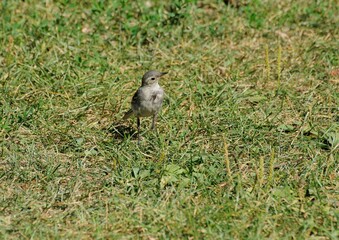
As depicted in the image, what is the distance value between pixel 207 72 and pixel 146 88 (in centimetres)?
150

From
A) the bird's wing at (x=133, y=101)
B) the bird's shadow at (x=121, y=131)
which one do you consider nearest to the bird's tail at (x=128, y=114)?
the bird's wing at (x=133, y=101)

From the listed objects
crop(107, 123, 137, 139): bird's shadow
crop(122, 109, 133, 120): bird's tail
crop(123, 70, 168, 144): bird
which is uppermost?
crop(123, 70, 168, 144): bird

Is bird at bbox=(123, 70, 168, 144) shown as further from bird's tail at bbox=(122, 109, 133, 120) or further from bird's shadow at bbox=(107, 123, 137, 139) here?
bird's shadow at bbox=(107, 123, 137, 139)

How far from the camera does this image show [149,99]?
7.53m

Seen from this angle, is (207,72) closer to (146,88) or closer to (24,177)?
(146,88)

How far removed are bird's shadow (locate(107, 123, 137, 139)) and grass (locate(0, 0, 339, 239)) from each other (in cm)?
2

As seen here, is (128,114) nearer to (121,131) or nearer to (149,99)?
(121,131)

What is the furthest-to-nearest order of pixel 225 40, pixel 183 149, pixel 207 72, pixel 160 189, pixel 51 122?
pixel 225 40 < pixel 207 72 < pixel 51 122 < pixel 183 149 < pixel 160 189

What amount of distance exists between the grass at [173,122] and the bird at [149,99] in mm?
213

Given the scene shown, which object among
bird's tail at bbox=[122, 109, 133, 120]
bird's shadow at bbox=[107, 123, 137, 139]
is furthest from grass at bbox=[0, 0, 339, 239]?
bird's tail at bbox=[122, 109, 133, 120]

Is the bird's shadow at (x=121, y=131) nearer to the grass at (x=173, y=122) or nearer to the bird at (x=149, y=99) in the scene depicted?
the grass at (x=173, y=122)

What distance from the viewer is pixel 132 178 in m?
6.73

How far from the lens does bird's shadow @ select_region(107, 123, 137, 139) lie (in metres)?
7.62

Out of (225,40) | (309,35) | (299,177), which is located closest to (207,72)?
(225,40)
